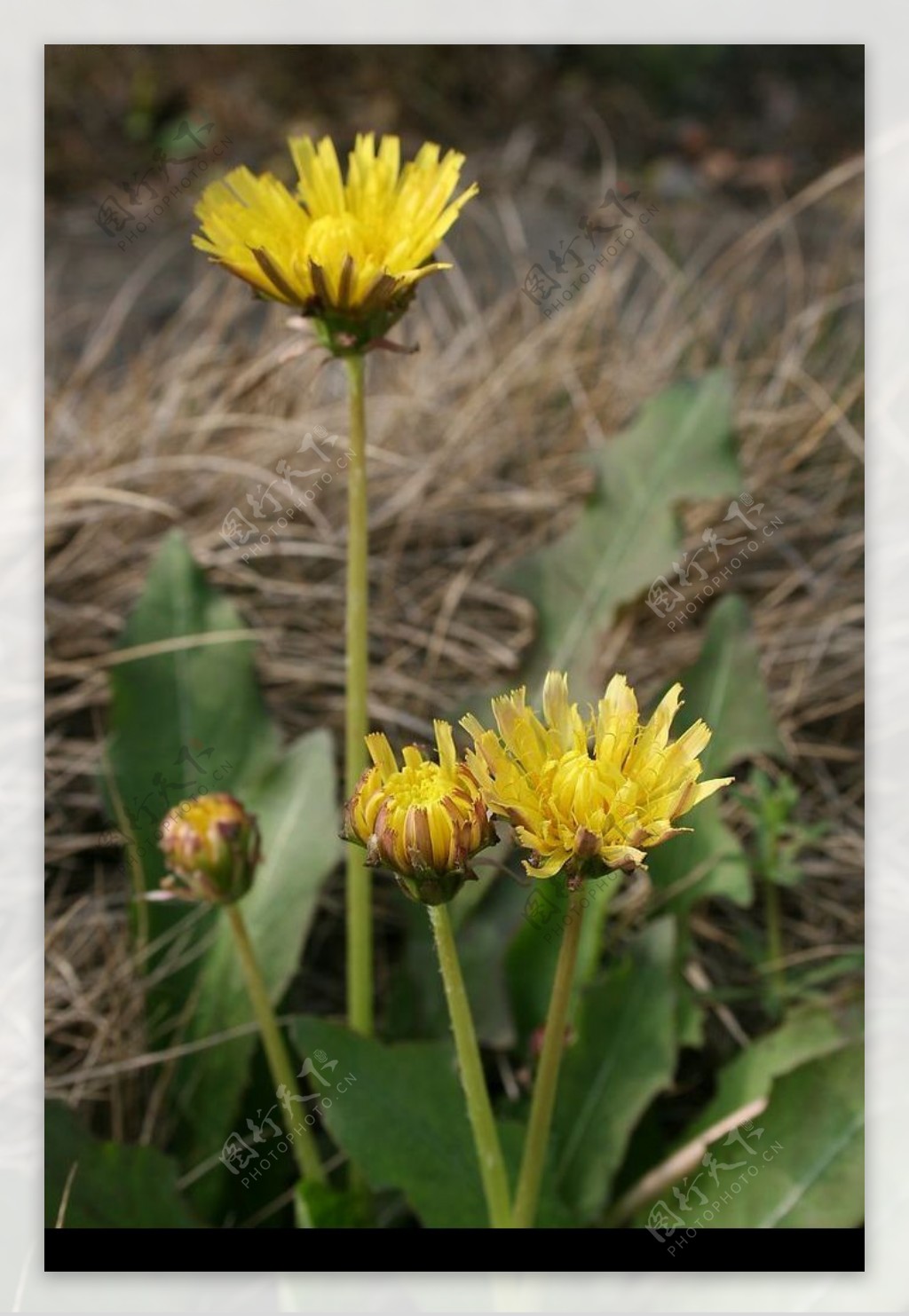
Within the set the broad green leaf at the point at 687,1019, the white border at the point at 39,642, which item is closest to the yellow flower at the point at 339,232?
the white border at the point at 39,642

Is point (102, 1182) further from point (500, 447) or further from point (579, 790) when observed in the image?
point (500, 447)

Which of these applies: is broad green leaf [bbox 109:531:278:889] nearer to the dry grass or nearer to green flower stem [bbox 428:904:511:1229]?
the dry grass

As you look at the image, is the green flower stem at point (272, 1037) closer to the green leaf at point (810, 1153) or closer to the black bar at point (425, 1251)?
the black bar at point (425, 1251)

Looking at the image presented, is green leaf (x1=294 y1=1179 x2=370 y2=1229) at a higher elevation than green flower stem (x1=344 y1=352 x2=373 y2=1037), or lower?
lower

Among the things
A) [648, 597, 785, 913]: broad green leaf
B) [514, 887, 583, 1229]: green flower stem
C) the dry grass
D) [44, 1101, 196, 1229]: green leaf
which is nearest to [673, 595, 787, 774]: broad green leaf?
[648, 597, 785, 913]: broad green leaf

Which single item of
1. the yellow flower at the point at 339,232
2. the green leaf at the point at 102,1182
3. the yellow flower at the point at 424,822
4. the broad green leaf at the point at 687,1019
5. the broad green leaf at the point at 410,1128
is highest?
the yellow flower at the point at 339,232

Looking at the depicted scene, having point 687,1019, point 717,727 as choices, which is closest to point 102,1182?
point 687,1019

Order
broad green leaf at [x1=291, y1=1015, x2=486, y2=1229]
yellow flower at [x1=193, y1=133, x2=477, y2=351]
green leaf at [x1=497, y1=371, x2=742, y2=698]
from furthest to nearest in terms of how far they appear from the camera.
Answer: green leaf at [x1=497, y1=371, x2=742, y2=698]
broad green leaf at [x1=291, y1=1015, x2=486, y2=1229]
yellow flower at [x1=193, y1=133, x2=477, y2=351]

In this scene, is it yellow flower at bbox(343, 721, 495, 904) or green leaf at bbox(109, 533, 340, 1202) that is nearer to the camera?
yellow flower at bbox(343, 721, 495, 904)
